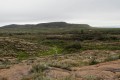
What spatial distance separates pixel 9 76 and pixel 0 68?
240 cm

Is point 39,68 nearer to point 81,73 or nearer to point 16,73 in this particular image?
point 16,73

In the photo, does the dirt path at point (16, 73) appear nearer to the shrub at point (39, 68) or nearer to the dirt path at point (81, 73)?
the dirt path at point (81, 73)

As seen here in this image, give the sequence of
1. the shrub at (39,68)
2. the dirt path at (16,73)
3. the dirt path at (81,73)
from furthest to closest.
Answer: the shrub at (39,68)
the dirt path at (16,73)
the dirt path at (81,73)

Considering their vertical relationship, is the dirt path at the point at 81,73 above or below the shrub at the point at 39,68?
below

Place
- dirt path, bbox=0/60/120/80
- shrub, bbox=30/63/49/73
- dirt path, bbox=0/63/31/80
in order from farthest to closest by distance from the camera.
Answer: shrub, bbox=30/63/49/73
dirt path, bbox=0/63/31/80
dirt path, bbox=0/60/120/80

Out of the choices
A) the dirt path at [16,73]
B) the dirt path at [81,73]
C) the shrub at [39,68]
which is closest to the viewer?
the dirt path at [81,73]

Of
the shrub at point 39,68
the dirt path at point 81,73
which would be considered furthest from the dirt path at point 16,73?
the shrub at point 39,68

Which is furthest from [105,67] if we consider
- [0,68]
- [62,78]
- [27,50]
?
[27,50]

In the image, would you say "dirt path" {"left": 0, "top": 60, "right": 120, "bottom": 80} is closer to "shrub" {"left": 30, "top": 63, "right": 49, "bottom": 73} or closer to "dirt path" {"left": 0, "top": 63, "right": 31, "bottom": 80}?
"dirt path" {"left": 0, "top": 63, "right": 31, "bottom": 80}

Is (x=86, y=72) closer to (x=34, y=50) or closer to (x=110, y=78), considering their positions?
(x=110, y=78)

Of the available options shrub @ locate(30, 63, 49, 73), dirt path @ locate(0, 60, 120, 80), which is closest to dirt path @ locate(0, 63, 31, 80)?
dirt path @ locate(0, 60, 120, 80)

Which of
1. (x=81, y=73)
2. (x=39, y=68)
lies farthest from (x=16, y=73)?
(x=81, y=73)

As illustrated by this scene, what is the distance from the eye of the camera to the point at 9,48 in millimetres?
47406

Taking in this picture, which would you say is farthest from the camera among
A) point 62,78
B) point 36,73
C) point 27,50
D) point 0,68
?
point 27,50
